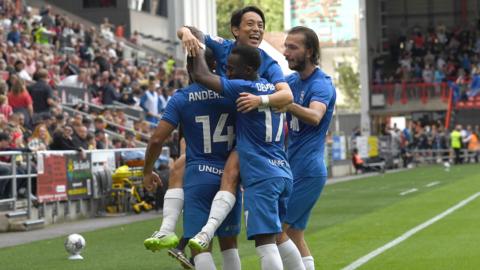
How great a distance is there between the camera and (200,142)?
27.7ft

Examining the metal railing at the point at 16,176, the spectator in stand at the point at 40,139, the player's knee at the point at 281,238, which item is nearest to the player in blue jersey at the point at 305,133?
the player's knee at the point at 281,238

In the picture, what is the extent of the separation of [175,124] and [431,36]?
6136 centimetres

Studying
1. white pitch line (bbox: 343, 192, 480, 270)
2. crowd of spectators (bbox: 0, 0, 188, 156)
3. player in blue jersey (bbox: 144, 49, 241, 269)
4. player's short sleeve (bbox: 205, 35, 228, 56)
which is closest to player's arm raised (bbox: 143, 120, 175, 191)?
player in blue jersey (bbox: 144, 49, 241, 269)

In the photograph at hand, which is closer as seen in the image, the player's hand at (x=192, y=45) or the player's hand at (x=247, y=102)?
the player's hand at (x=247, y=102)

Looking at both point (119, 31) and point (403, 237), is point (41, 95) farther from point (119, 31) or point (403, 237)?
A: point (119, 31)

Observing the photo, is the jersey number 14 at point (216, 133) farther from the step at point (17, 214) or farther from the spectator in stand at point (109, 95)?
the spectator in stand at point (109, 95)

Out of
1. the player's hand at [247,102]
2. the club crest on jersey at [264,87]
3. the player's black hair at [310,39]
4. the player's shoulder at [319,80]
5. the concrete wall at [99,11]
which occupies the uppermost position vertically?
the concrete wall at [99,11]

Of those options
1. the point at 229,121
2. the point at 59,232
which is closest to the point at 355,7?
the point at 59,232

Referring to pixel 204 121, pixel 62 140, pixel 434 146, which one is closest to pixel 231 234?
pixel 204 121

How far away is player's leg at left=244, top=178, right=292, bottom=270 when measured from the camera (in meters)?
8.23

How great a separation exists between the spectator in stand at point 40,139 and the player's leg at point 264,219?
12.6 meters

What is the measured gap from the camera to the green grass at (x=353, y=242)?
43.4ft

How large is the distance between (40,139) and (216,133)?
43.0ft

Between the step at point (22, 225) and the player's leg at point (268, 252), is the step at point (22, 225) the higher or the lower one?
the lower one
